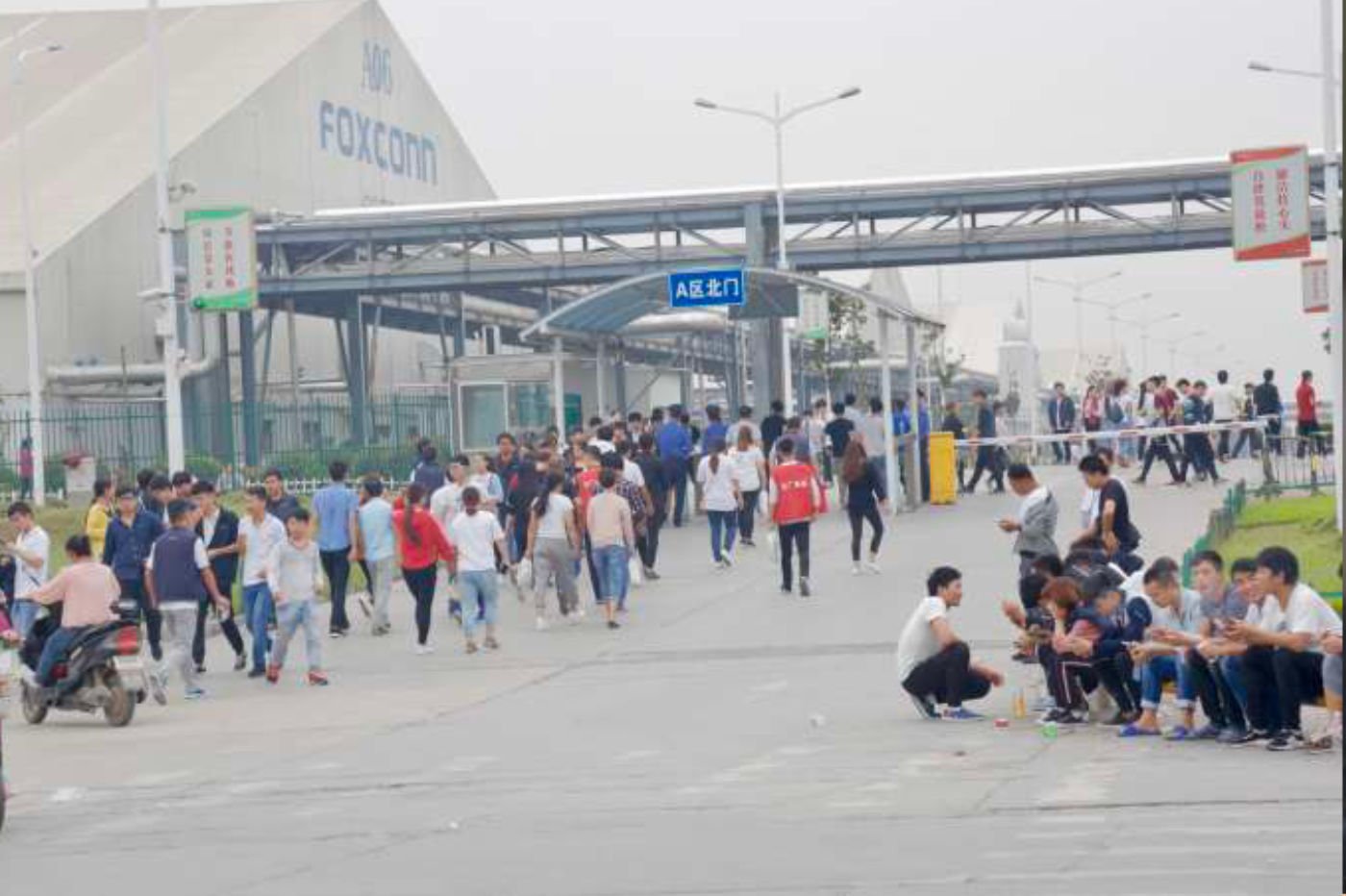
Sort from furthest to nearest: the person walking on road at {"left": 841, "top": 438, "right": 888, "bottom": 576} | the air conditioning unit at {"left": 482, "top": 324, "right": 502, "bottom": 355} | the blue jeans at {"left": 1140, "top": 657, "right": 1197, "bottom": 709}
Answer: the air conditioning unit at {"left": 482, "top": 324, "right": 502, "bottom": 355} < the person walking on road at {"left": 841, "top": 438, "right": 888, "bottom": 576} < the blue jeans at {"left": 1140, "top": 657, "right": 1197, "bottom": 709}

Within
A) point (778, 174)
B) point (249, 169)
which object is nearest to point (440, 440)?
point (778, 174)

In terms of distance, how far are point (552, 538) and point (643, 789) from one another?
35.3 feet

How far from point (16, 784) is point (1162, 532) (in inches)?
707

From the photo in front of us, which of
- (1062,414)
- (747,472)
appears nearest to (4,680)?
(747,472)

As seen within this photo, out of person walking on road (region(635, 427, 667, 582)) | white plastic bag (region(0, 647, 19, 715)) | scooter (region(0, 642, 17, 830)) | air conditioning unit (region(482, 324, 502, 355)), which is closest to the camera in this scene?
scooter (region(0, 642, 17, 830))

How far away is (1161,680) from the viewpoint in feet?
51.0

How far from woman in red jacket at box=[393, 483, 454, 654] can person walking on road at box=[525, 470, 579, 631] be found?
111cm

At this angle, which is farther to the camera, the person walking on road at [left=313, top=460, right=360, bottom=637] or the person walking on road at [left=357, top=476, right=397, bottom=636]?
the person walking on road at [left=357, top=476, right=397, bottom=636]

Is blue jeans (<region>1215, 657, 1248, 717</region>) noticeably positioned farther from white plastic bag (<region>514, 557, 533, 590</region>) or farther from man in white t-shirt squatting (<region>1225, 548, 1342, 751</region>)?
white plastic bag (<region>514, 557, 533, 590</region>)

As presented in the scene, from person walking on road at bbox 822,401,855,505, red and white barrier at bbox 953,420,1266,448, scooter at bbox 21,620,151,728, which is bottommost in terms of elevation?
scooter at bbox 21,620,151,728

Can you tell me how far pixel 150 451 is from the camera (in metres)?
47.0

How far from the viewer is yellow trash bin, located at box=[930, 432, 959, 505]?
38438 mm

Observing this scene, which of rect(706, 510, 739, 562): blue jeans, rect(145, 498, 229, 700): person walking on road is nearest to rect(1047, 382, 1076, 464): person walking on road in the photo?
rect(706, 510, 739, 562): blue jeans

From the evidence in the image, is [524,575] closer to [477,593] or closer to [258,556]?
[477,593]
